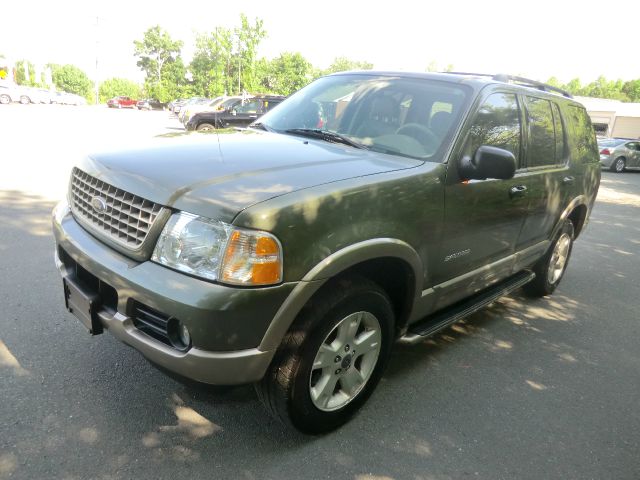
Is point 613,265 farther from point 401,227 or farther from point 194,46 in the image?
point 194,46

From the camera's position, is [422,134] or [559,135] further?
[559,135]

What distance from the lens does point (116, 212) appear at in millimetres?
2457

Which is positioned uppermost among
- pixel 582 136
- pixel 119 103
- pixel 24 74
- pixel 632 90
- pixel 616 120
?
pixel 632 90

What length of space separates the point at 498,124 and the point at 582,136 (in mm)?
2004

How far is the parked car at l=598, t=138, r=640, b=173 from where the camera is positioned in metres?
21.2

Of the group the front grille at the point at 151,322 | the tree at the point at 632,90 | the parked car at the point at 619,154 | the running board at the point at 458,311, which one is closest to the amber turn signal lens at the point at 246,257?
the front grille at the point at 151,322

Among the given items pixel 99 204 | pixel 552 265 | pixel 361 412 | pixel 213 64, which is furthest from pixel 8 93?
pixel 361 412

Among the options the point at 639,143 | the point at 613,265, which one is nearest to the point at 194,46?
the point at 639,143

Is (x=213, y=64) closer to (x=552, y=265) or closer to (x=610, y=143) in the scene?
(x=610, y=143)

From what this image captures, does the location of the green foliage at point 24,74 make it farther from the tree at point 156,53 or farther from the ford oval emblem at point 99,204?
the ford oval emblem at point 99,204

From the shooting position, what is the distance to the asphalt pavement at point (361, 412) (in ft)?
8.01

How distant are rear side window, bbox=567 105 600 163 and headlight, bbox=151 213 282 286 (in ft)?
12.2

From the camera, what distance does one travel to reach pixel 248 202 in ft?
6.92

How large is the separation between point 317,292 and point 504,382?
180cm
